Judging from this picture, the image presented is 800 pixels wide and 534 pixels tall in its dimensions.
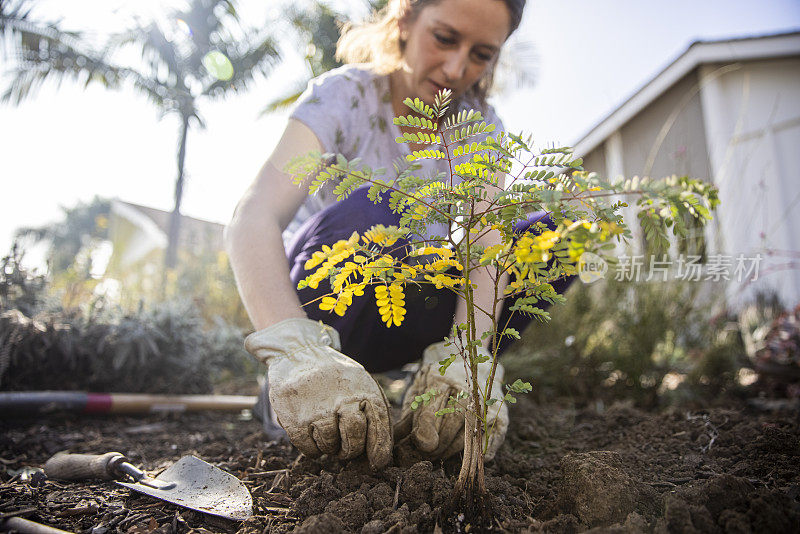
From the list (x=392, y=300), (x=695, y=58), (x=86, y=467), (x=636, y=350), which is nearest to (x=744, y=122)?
(x=695, y=58)

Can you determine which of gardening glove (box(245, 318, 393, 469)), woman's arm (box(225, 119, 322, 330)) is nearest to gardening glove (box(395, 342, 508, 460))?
gardening glove (box(245, 318, 393, 469))

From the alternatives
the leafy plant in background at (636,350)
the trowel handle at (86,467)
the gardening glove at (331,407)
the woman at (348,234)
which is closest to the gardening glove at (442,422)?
the woman at (348,234)

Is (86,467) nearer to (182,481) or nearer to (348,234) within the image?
(182,481)

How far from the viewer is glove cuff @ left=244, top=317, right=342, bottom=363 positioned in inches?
52.7

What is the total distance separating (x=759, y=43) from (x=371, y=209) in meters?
7.28

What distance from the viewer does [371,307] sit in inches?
69.3

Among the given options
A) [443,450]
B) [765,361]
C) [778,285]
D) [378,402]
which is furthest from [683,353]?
[778,285]

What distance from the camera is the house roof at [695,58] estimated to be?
635 cm

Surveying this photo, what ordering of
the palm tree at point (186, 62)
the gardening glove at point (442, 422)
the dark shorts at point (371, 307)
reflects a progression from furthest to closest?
1. the palm tree at point (186, 62)
2. the dark shorts at point (371, 307)
3. the gardening glove at point (442, 422)

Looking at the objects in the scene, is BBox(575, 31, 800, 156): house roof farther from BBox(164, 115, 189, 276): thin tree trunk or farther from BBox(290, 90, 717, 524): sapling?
BBox(164, 115, 189, 276): thin tree trunk

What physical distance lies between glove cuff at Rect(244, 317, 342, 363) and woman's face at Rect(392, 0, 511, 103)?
41.7 inches

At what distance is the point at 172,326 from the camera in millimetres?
3029

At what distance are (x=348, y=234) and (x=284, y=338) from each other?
43 cm

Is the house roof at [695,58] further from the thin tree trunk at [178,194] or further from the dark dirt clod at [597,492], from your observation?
the thin tree trunk at [178,194]
